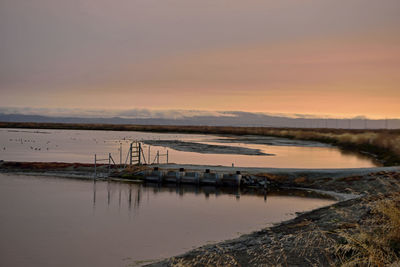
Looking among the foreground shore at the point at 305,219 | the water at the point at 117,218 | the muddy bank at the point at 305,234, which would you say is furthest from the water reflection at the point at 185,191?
the muddy bank at the point at 305,234

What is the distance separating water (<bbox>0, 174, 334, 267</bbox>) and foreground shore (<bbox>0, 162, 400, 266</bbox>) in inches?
75.2

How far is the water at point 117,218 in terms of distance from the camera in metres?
15.5

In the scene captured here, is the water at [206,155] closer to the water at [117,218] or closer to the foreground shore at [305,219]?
the foreground shore at [305,219]

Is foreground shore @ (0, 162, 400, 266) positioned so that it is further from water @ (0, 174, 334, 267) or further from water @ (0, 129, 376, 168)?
water @ (0, 129, 376, 168)

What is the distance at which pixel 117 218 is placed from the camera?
71.3 ft

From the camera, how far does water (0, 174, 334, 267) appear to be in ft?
50.7

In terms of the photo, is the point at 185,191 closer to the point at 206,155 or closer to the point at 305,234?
the point at 305,234

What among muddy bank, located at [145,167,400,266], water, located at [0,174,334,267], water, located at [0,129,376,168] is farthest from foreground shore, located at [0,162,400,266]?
water, located at [0,129,376,168]

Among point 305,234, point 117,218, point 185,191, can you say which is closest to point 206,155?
point 185,191

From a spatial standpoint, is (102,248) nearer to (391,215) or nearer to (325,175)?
(391,215)

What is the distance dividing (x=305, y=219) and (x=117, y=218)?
12881 millimetres

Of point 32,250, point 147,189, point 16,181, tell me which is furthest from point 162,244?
point 16,181

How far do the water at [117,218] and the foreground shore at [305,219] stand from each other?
1.91m

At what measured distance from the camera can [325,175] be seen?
3284cm
